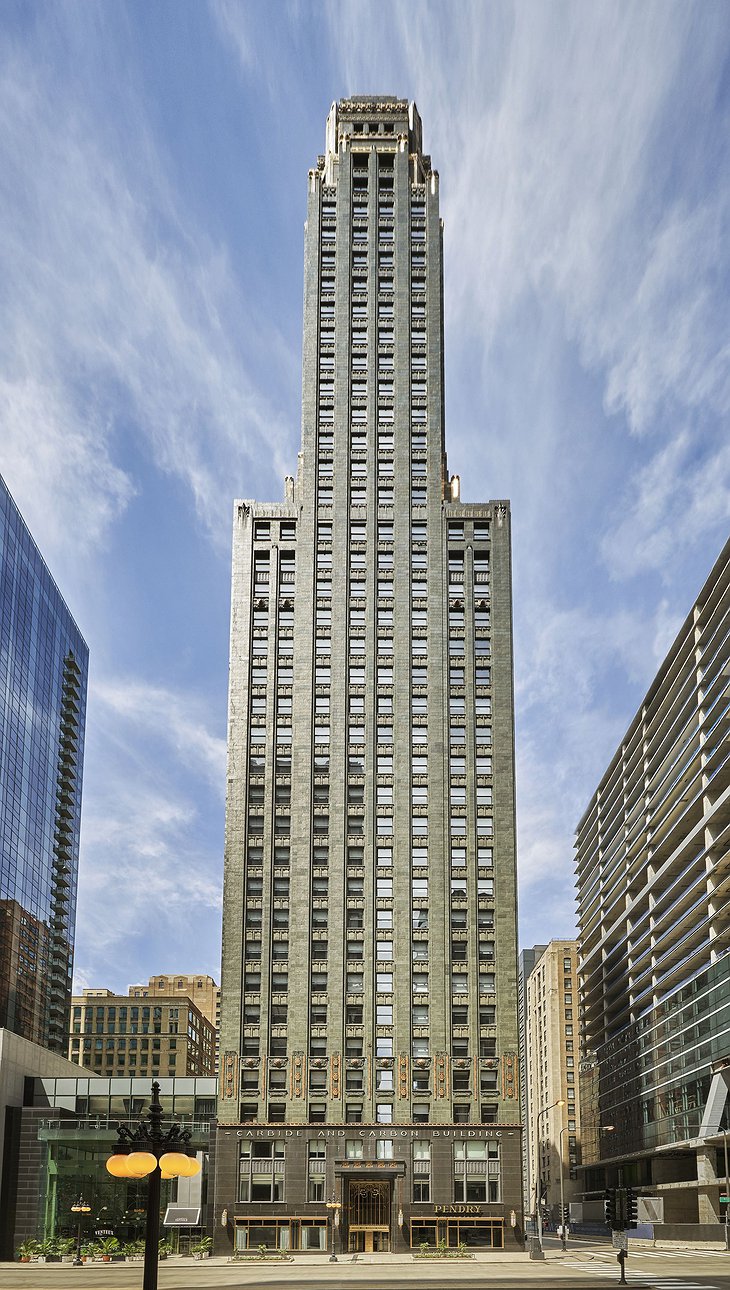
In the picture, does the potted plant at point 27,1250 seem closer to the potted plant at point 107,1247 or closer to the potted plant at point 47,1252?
the potted plant at point 47,1252

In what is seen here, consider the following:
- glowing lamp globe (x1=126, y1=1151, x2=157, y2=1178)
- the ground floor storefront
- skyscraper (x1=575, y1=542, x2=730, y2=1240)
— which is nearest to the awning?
the ground floor storefront

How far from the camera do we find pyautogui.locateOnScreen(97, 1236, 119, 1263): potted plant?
90938mm

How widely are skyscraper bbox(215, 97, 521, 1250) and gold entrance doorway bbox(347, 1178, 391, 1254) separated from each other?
0.16 metres

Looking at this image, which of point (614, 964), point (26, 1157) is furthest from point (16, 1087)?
point (614, 964)

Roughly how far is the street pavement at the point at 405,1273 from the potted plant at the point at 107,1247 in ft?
11.8

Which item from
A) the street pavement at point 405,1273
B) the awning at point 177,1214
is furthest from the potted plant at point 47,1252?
the awning at point 177,1214

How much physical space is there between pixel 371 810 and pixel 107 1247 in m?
41.8

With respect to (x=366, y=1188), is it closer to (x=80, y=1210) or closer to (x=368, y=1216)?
(x=368, y=1216)

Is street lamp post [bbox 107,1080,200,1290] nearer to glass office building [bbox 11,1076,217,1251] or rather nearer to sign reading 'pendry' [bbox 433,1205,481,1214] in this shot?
glass office building [bbox 11,1076,217,1251]

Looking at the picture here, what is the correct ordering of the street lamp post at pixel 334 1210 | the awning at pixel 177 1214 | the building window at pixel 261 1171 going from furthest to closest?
1. the building window at pixel 261 1171
2. the street lamp post at pixel 334 1210
3. the awning at pixel 177 1214

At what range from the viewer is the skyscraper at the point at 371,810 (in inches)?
4149

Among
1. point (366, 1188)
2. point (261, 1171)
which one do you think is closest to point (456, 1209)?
point (366, 1188)

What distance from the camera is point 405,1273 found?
74.2 meters

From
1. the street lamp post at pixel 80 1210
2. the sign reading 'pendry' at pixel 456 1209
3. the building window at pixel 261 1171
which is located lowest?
the sign reading 'pendry' at pixel 456 1209
